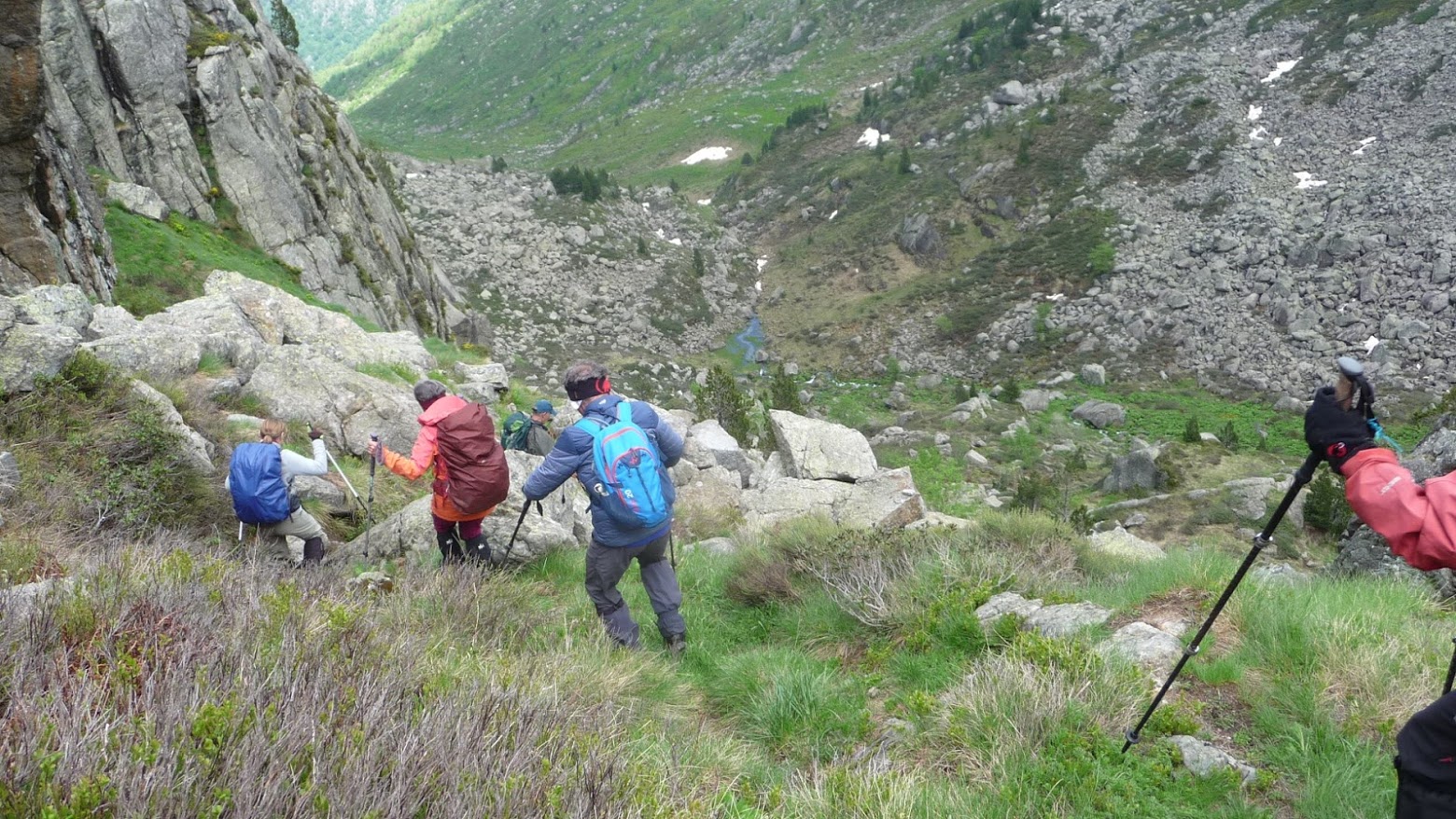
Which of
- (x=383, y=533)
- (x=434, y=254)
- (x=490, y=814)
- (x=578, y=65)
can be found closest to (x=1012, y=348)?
(x=434, y=254)

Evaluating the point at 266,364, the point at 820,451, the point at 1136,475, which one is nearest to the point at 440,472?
the point at 266,364

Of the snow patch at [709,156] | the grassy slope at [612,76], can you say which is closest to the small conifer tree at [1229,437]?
the grassy slope at [612,76]

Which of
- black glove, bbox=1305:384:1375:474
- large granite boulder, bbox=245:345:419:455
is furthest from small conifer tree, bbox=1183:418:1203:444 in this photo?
black glove, bbox=1305:384:1375:474

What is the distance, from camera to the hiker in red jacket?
2576mm

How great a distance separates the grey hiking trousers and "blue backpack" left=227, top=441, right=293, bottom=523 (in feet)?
8.15

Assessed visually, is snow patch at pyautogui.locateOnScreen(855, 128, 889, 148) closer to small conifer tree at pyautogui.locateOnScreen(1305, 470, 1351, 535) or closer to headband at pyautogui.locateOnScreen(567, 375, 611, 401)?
small conifer tree at pyautogui.locateOnScreen(1305, 470, 1351, 535)

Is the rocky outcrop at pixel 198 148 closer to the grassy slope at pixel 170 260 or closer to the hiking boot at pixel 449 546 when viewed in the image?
the grassy slope at pixel 170 260

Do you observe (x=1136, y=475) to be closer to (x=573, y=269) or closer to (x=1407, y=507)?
(x=1407, y=507)

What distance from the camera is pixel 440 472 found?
19.8 feet

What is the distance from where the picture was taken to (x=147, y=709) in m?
2.35

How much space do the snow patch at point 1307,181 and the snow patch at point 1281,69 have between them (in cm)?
1050

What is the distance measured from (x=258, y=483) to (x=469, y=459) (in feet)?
5.02

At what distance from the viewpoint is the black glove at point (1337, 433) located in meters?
2.83

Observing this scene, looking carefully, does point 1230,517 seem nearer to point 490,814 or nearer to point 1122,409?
point 1122,409
